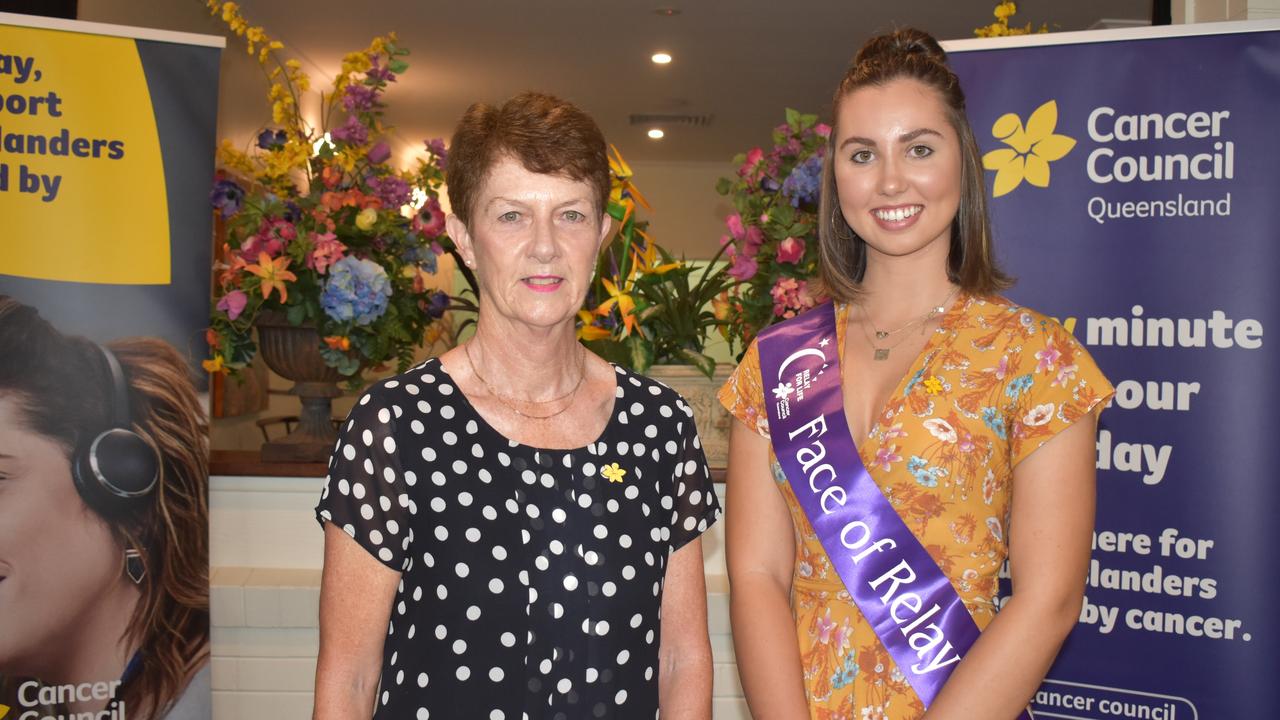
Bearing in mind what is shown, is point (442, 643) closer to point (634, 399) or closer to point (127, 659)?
point (634, 399)

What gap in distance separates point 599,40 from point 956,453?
6147 millimetres

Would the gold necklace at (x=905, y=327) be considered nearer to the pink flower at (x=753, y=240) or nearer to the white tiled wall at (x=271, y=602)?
the pink flower at (x=753, y=240)

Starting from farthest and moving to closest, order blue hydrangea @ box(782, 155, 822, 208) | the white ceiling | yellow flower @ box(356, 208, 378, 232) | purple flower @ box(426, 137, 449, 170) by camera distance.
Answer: the white ceiling < purple flower @ box(426, 137, 449, 170) < yellow flower @ box(356, 208, 378, 232) < blue hydrangea @ box(782, 155, 822, 208)

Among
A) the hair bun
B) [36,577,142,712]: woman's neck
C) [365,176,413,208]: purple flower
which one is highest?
the hair bun

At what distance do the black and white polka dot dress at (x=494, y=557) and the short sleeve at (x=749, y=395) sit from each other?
0.89ft

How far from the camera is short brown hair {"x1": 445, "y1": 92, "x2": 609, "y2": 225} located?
1.25m

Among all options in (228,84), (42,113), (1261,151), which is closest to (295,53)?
(228,84)

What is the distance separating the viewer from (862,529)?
55.4 inches

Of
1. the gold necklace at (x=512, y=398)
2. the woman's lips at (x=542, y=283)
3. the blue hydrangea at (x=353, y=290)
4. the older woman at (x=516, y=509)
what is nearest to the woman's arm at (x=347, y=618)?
the older woman at (x=516, y=509)

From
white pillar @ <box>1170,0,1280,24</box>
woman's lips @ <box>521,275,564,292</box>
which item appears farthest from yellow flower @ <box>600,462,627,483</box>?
white pillar @ <box>1170,0,1280,24</box>

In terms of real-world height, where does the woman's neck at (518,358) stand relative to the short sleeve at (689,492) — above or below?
above

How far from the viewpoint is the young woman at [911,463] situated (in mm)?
1320

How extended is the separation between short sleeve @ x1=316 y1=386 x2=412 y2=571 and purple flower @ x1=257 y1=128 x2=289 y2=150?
1548 millimetres

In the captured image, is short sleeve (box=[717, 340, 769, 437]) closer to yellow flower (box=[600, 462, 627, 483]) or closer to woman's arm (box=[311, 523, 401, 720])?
yellow flower (box=[600, 462, 627, 483])
